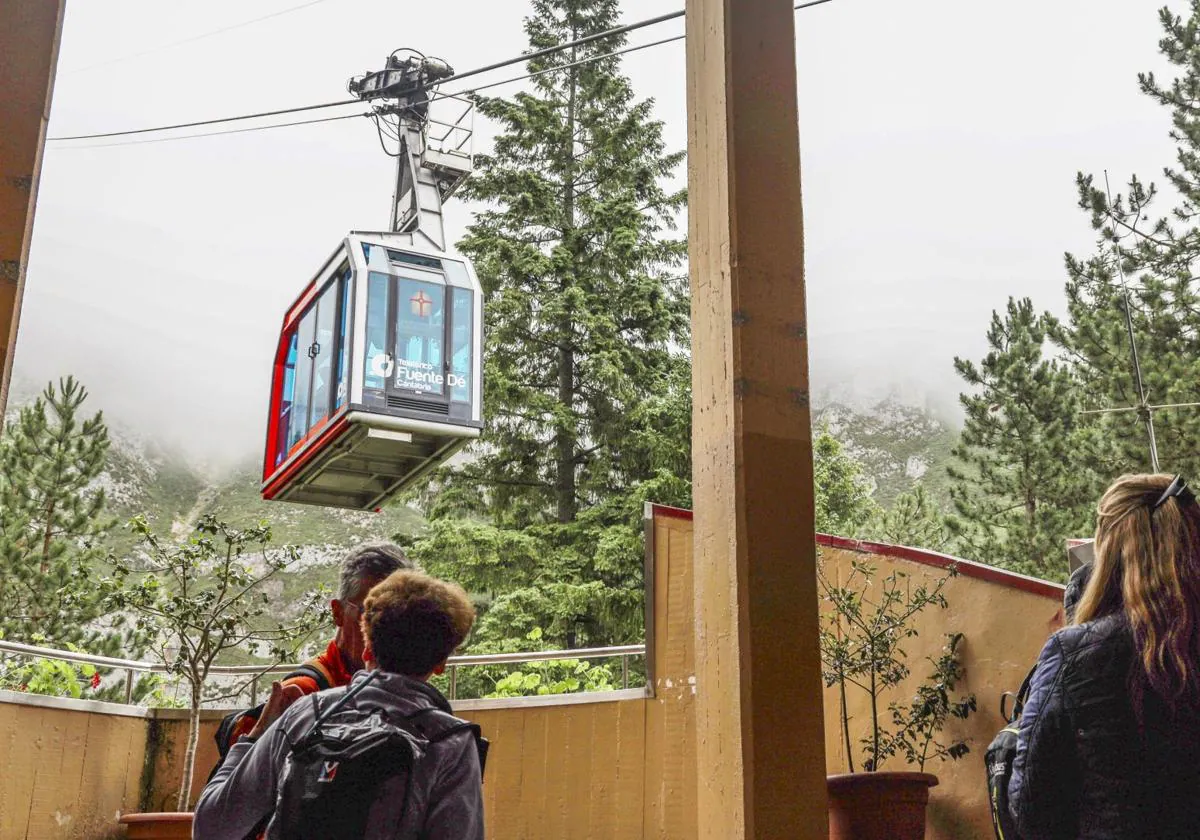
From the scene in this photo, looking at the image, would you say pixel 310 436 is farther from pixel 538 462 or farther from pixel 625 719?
pixel 538 462

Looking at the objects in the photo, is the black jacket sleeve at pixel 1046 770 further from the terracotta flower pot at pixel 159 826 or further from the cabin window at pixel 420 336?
the cabin window at pixel 420 336

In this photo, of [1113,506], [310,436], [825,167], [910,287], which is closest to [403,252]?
[310,436]

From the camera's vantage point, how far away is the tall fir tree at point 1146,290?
1988 centimetres

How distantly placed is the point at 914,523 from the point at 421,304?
30764 mm

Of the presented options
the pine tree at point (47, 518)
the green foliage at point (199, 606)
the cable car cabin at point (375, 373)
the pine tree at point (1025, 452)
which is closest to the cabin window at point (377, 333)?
the cable car cabin at point (375, 373)

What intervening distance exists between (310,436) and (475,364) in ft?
5.21

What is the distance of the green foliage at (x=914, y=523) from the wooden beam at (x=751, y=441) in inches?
1403

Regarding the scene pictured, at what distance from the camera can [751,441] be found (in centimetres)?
180

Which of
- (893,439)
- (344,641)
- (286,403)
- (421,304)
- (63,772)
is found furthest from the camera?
(893,439)

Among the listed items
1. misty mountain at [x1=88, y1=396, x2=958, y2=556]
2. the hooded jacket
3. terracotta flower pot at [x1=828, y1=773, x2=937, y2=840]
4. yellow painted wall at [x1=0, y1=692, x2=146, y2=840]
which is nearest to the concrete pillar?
the hooded jacket

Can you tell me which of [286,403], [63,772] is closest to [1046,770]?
[63,772]

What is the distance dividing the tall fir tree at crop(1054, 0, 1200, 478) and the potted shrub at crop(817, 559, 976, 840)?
49.7 ft

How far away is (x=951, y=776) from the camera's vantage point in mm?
5062

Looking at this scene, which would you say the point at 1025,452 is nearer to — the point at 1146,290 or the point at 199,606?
the point at 1146,290
